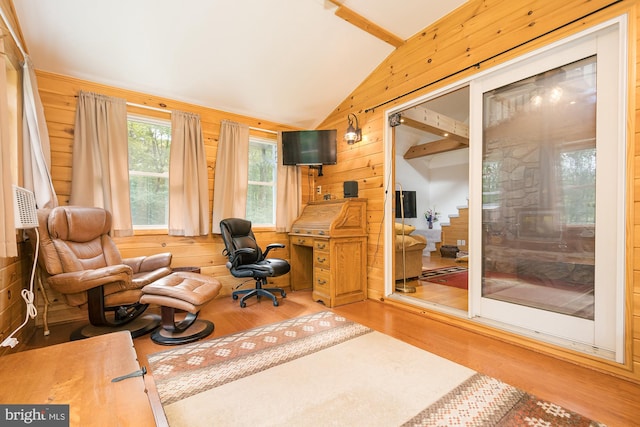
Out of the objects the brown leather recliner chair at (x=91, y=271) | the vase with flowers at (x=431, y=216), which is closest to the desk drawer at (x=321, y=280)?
the brown leather recliner chair at (x=91, y=271)

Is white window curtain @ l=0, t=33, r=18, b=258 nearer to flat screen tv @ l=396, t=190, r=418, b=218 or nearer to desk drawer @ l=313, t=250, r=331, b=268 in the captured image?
desk drawer @ l=313, t=250, r=331, b=268

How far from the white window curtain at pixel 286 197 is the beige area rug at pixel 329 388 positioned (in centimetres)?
196

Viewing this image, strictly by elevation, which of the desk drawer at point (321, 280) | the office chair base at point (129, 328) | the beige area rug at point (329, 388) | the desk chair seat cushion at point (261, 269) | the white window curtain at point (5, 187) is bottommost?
the beige area rug at point (329, 388)

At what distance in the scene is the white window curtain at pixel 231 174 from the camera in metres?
3.51

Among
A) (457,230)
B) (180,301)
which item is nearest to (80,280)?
(180,301)

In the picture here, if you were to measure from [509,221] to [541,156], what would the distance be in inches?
22.0

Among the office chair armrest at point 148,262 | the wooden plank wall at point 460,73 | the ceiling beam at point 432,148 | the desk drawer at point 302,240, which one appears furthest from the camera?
the ceiling beam at point 432,148

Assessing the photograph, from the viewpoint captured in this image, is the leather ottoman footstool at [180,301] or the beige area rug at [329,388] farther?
the leather ottoman footstool at [180,301]

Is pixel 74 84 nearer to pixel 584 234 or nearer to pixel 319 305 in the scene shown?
pixel 319 305

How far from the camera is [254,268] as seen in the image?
3.02m

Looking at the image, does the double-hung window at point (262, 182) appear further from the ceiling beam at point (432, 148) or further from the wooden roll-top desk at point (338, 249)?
the ceiling beam at point (432, 148)

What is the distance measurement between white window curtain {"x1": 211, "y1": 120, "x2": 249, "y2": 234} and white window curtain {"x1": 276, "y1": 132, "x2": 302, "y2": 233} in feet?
1.60

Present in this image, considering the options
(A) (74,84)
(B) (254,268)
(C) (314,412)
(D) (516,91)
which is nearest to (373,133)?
(D) (516,91)

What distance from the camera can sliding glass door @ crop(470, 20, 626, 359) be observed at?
1824 millimetres
